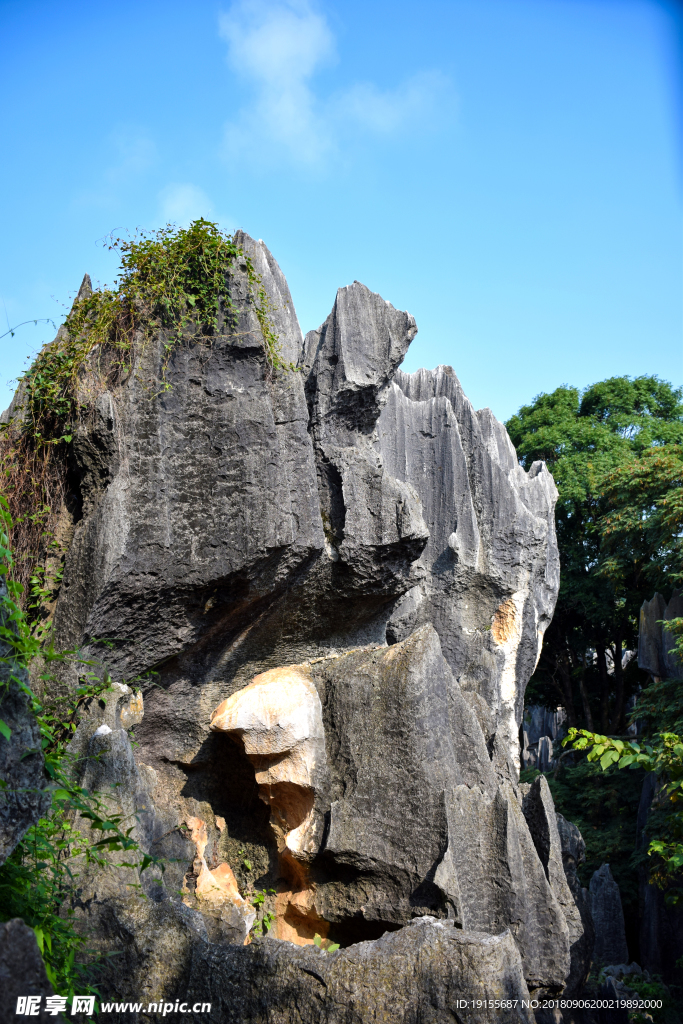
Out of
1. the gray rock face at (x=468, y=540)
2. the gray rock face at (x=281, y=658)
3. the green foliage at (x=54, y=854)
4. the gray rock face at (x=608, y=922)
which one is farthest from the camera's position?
the gray rock face at (x=608, y=922)

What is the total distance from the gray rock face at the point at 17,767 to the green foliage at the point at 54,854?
0.10 feet

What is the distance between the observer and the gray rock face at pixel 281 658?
260 inches

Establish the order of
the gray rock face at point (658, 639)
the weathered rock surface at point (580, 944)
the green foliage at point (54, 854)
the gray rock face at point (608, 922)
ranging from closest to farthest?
1. the green foliage at point (54, 854)
2. the weathered rock surface at point (580, 944)
3. the gray rock face at point (608, 922)
4. the gray rock face at point (658, 639)

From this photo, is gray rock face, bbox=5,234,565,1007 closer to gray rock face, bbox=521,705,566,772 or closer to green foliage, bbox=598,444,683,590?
green foliage, bbox=598,444,683,590

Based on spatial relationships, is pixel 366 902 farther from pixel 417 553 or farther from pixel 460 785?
pixel 417 553

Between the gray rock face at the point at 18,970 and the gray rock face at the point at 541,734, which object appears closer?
the gray rock face at the point at 18,970

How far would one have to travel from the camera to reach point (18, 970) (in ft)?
8.77

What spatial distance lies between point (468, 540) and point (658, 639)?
6.20 meters

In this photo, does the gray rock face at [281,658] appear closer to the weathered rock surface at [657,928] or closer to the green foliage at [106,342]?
the green foliage at [106,342]

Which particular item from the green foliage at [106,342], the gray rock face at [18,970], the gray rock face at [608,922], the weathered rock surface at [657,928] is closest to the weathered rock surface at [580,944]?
the weathered rock surface at [657,928]

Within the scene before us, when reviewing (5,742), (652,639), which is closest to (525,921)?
(5,742)

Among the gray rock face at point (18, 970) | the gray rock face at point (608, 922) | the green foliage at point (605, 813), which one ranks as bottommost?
the gray rock face at point (608, 922)

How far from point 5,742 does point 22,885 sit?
1.11 meters

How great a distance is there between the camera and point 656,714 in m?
13.6
